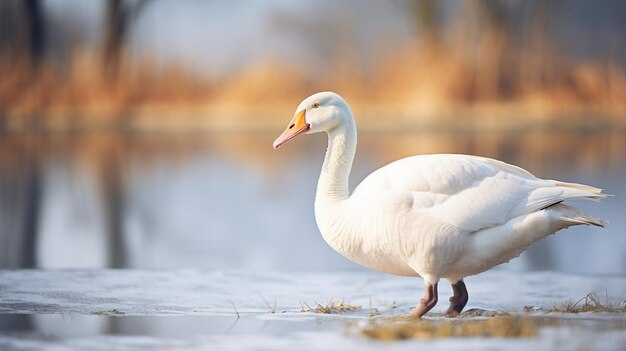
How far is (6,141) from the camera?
21781mm

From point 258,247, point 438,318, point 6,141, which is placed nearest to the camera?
point 438,318

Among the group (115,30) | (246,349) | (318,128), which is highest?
(115,30)

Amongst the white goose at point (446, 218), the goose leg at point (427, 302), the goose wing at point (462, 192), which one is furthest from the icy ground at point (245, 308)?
the goose wing at point (462, 192)

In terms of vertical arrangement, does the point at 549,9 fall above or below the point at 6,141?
above

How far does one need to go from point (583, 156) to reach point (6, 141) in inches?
507

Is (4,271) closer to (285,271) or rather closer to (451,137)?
(285,271)

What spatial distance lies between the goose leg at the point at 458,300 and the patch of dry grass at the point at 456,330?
2.63ft

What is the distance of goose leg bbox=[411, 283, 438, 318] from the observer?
17.6ft

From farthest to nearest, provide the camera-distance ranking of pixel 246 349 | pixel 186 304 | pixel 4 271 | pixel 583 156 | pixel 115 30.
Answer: pixel 115 30 → pixel 583 156 → pixel 4 271 → pixel 186 304 → pixel 246 349

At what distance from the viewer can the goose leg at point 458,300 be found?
561 cm

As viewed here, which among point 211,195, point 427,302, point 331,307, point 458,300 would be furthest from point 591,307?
point 211,195

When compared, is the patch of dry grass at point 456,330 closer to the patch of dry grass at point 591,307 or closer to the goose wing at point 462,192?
the patch of dry grass at point 591,307

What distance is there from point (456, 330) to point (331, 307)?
1.33 m

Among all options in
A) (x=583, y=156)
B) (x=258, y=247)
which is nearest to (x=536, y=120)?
(x=583, y=156)
